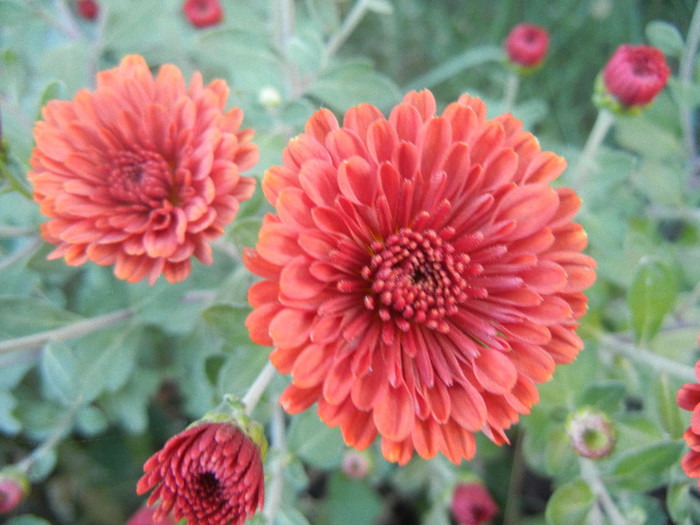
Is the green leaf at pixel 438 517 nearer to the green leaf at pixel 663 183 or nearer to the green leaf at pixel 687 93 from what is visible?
the green leaf at pixel 663 183

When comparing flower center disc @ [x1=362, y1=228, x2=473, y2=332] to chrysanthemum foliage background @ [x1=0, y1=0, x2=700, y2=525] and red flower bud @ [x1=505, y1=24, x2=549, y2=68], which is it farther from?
red flower bud @ [x1=505, y1=24, x2=549, y2=68]

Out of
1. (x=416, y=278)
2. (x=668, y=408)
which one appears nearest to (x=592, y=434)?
(x=668, y=408)

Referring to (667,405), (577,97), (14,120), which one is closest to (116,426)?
(14,120)

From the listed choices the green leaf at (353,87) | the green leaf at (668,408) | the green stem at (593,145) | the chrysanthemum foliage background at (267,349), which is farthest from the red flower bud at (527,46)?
the green leaf at (668,408)

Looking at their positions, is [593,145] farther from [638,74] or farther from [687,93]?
[687,93]

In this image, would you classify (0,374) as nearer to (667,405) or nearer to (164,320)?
(164,320)
